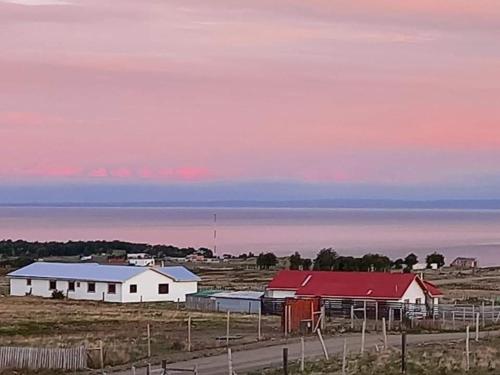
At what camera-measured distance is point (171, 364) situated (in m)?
31.5

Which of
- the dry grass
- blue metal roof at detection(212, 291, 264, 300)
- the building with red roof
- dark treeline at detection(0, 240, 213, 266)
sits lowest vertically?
the dry grass

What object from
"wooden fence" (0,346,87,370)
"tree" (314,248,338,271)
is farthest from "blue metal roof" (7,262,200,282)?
"wooden fence" (0,346,87,370)

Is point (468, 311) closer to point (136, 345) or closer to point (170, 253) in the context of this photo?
point (136, 345)

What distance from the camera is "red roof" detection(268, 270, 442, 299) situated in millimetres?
55438

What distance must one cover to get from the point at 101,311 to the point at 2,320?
9026 millimetres

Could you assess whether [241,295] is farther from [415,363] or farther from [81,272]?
[415,363]

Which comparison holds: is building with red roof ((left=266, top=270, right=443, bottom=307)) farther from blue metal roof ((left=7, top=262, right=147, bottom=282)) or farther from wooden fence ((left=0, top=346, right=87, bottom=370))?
wooden fence ((left=0, top=346, right=87, bottom=370))

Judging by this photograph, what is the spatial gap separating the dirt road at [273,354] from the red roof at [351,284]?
43.8 ft

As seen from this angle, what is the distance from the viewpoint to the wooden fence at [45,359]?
1204 inches

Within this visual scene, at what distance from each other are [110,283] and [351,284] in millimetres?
21956

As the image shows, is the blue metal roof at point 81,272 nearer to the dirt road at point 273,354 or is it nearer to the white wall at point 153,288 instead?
the white wall at point 153,288

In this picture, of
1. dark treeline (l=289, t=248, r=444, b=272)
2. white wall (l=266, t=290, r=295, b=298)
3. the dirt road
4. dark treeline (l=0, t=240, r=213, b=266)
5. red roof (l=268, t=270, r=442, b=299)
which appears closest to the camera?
the dirt road

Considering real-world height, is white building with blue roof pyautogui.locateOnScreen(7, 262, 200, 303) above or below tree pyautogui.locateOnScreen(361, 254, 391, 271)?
below

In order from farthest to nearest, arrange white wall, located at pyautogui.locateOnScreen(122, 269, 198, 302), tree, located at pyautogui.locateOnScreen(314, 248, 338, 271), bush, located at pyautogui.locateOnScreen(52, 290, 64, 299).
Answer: tree, located at pyautogui.locateOnScreen(314, 248, 338, 271) < bush, located at pyautogui.locateOnScreen(52, 290, 64, 299) < white wall, located at pyautogui.locateOnScreen(122, 269, 198, 302)
